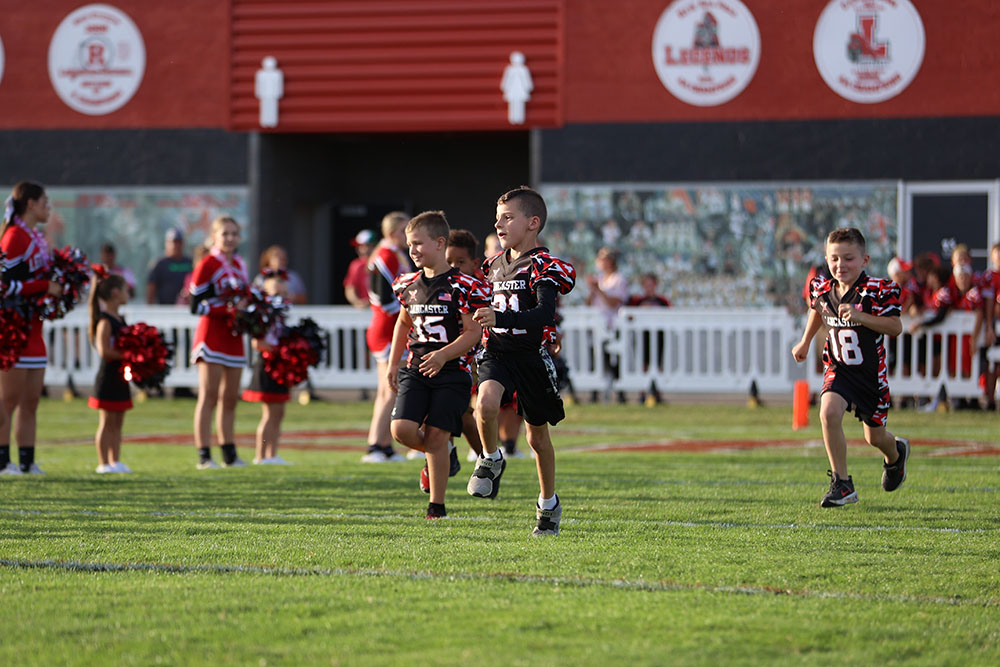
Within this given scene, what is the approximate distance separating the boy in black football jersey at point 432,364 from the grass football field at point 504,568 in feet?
1.33

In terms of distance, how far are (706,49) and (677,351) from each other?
5.60 meters

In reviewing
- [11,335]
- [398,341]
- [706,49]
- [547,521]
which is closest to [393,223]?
[11,335]

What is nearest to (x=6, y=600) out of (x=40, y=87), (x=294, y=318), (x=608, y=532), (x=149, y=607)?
(x=149, y=607)

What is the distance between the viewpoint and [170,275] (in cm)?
2114

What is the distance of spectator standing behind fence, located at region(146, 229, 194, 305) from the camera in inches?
832

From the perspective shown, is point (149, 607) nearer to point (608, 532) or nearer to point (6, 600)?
point (6, 600)

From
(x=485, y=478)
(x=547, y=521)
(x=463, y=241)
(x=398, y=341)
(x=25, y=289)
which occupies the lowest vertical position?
(x=547, y=521)

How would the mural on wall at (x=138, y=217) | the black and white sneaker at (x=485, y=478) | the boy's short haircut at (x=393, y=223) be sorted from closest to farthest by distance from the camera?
the black and white sneaker at (x=485, y=478) < the boy's short haircut at (x=393, y=223) < the mural on wall at (x=138, y=217)

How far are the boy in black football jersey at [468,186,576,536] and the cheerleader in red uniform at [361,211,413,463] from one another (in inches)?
156

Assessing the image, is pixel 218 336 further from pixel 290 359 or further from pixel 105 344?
pixel 105 344

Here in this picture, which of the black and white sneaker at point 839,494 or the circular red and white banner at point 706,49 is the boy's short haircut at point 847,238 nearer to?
the black and white sneaker at point 839,494

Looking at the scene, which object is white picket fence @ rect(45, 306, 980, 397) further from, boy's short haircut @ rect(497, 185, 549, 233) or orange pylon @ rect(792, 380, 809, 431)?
boy's short haircut @ rect(497, 185, 549, 233)

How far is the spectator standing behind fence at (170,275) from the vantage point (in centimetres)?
2112

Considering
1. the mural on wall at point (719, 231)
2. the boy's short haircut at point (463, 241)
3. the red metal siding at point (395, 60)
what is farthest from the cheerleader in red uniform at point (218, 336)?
the red metal siding at point (395, 60)
